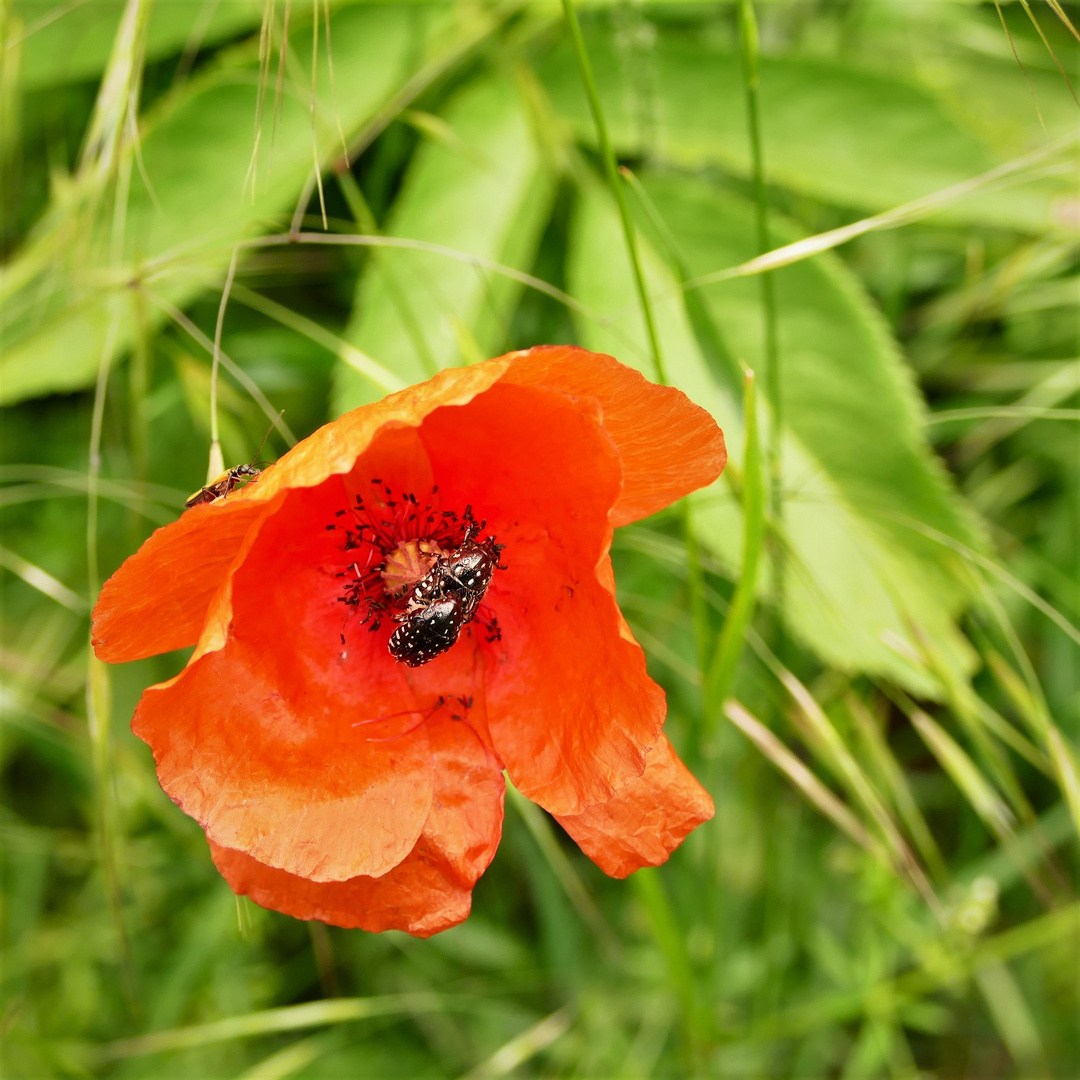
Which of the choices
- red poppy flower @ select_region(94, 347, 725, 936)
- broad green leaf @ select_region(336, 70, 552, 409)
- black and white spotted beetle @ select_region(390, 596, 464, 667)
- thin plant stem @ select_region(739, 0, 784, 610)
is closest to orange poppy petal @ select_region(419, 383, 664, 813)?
red poppy flower @ select_region(94, 347, 725, 936)

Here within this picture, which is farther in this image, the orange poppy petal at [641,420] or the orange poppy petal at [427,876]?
the orange poppy petal at [427,876]

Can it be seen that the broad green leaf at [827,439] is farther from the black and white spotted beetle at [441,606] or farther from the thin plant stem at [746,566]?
the black and white spotted beetle at [441,606]

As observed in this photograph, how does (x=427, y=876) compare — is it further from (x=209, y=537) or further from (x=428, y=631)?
(x=209, y=537)

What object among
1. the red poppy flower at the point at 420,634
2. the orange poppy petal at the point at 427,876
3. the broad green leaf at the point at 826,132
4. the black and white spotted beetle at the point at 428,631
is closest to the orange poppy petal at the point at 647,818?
the red poppy flower at the point at 420,634

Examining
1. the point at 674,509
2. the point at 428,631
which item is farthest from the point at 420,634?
the point at 674,509

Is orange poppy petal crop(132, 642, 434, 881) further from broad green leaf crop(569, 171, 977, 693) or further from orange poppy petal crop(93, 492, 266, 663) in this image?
broad green leaf crop(569, 171, 977, 693)
